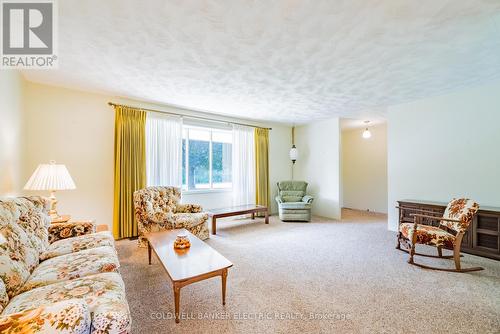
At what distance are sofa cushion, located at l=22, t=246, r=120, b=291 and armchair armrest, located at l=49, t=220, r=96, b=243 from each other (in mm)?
587

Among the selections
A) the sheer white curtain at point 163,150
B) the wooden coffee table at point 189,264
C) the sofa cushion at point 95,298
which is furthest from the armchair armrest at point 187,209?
the sofa cushion at point 95,298

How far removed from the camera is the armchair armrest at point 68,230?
2.28 meters

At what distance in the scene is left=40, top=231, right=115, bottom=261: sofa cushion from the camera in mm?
1910

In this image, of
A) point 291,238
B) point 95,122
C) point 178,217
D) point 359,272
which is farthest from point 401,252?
point 95,122

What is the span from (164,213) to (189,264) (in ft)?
5.51

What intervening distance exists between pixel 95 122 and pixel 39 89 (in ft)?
2.61

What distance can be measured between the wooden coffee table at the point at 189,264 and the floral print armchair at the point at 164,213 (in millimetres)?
860

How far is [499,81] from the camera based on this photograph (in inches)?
121

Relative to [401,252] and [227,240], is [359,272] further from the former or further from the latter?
[227,240]

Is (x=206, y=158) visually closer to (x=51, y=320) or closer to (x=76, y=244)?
(x=76, y=244)

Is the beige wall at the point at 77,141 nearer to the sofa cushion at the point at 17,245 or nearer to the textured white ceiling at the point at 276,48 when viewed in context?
the textured white ceiling at the point at 276,48

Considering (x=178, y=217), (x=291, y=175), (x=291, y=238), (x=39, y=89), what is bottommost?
(x=291, y=238)

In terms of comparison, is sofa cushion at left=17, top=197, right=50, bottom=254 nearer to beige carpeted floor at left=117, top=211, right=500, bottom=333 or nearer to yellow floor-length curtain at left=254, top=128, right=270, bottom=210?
beige carpeted floor at left=117, top=211, right=500, bottom=333

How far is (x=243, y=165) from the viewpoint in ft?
17.5
